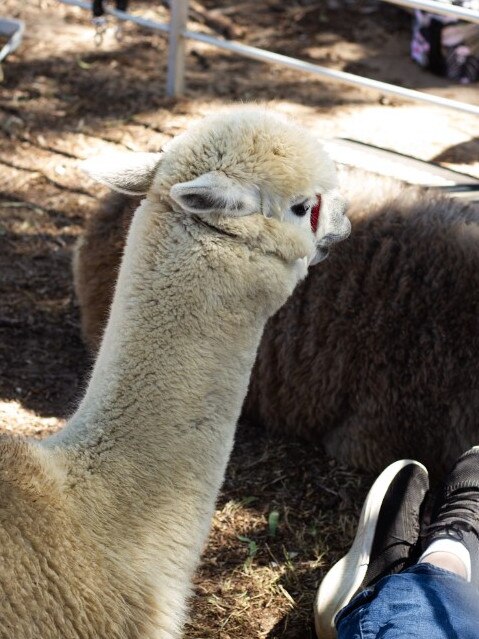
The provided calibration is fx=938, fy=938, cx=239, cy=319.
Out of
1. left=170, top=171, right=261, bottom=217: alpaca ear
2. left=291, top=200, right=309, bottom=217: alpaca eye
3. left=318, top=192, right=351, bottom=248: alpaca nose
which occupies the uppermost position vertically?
left=170, top=171, right=261, bottom=217: alpaca ear

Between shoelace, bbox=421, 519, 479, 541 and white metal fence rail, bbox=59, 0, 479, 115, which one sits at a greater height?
white metal fence rail, bbox=59, 0, 479, 115

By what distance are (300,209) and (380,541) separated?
95 centimetres

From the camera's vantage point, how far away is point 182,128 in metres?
4.98

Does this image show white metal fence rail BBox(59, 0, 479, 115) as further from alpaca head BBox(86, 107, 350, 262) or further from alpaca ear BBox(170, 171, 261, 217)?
alpaca ear BBox(170, 171, 261, 217)

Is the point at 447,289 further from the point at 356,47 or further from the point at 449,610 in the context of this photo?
the point at 356,47

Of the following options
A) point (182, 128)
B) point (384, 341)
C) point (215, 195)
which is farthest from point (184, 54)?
point (215, 195)

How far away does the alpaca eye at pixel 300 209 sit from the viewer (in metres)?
1.96

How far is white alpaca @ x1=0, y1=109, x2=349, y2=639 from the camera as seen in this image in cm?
179

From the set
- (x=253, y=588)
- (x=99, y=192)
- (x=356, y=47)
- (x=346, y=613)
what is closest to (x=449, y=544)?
(x=346, y=613)

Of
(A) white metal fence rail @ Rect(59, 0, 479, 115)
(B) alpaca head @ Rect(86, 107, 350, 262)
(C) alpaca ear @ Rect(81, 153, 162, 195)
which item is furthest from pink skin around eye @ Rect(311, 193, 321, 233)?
(A) white metal fence rail @ Rect(59, 0, 479, 115)

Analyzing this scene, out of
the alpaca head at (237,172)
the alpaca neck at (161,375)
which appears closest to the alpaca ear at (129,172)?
the alpaca head at (237,172)

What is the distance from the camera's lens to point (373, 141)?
5004mm

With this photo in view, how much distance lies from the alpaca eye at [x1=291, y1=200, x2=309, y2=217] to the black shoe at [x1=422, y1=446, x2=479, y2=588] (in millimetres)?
916

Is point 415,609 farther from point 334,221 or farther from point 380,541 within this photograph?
point 334,221
